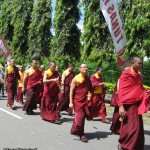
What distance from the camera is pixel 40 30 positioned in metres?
27.3

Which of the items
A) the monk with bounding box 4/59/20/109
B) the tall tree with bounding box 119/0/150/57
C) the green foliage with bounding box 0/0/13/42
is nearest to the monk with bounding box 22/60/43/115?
the monk with bounding box 4/59/20/109

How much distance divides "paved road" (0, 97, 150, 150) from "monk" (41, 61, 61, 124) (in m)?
0.29

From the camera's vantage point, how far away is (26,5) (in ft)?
102

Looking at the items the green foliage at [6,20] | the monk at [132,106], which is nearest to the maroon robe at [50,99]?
the monk at [132,106]

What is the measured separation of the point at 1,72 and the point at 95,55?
4568mm

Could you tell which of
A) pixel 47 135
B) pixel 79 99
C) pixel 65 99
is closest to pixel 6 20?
pixel 65 99

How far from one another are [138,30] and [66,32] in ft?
36.6

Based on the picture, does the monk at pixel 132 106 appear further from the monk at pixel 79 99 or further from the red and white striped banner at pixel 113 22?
the red and white striped banner at pixel 113 22

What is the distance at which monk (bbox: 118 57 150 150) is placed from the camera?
705 cm

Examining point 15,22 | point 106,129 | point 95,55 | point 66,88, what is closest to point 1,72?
point 95,55

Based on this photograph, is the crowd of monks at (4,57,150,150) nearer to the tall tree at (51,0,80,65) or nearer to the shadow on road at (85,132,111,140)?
the shadow on road at (85,132,111,140)

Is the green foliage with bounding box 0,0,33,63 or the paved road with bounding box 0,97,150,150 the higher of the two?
the green foliage with bounding box 0,0,33,63

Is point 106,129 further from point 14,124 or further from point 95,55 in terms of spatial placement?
point 95,55

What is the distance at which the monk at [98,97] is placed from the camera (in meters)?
11.6
